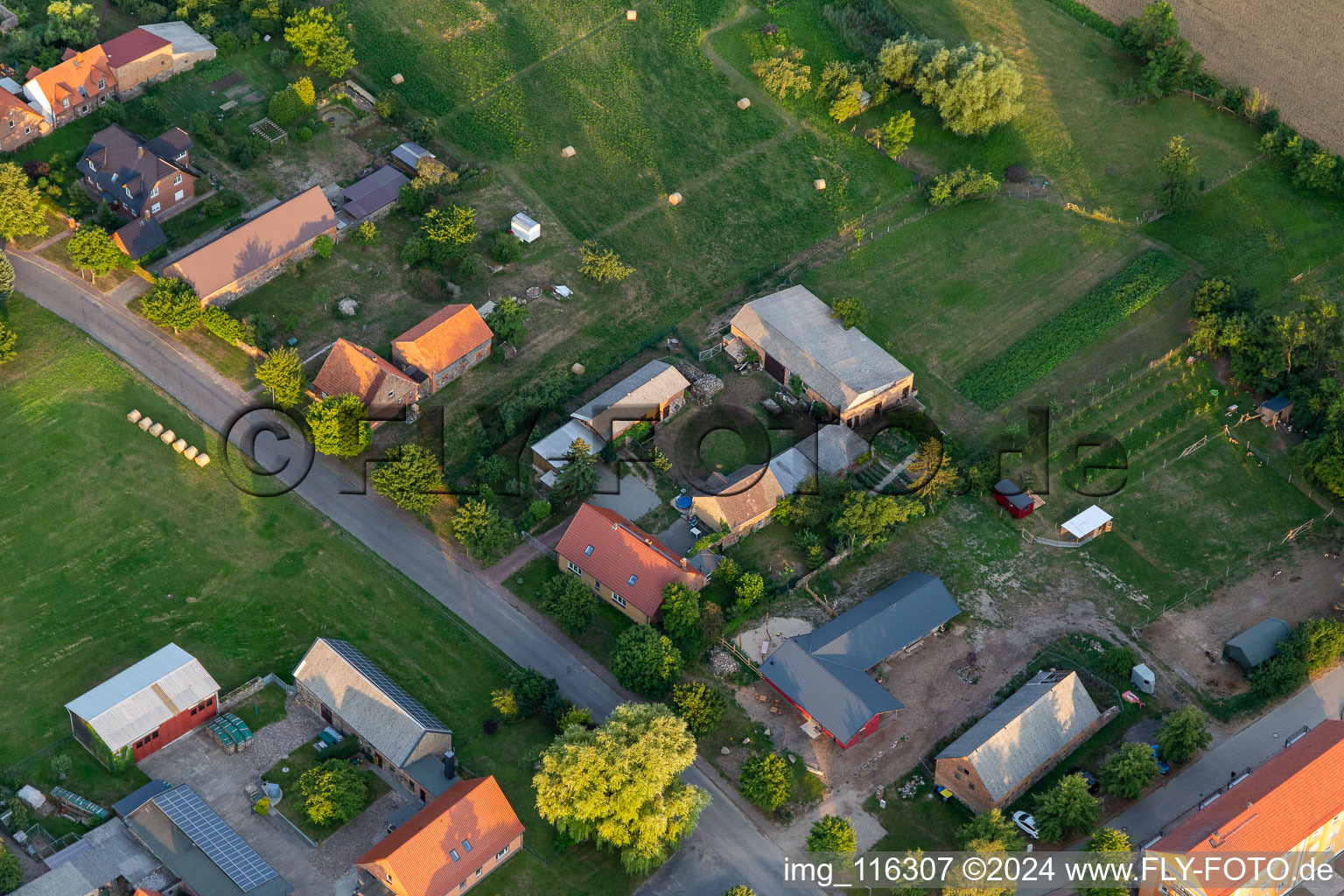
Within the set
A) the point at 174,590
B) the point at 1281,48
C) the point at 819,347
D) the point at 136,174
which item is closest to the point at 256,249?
the point at 136,174

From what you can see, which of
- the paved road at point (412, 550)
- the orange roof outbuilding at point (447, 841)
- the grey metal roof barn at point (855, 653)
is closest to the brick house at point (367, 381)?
the paved road at point (412, 550)

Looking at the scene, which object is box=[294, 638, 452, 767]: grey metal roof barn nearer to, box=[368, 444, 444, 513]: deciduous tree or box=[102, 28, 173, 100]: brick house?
box=[368, 444, 444, 513]: deciduous tree

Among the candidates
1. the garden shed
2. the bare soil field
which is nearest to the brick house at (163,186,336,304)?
the garden shed

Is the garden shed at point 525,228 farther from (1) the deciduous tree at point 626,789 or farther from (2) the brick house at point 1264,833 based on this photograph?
(2) the brick house at point 1264,833

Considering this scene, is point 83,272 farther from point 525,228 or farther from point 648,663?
point 648,663

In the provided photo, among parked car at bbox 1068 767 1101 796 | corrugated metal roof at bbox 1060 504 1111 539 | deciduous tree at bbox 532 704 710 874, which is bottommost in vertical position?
deciduous tree at bbox 532 704 710 874

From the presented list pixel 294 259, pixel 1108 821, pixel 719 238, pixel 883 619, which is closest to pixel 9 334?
pixel 294 259
